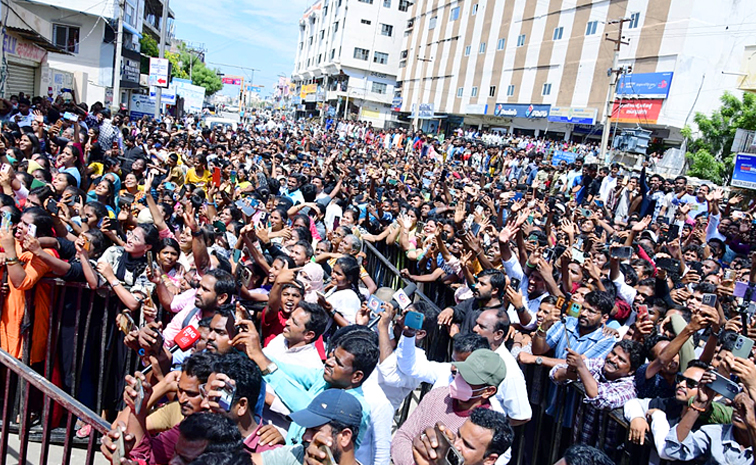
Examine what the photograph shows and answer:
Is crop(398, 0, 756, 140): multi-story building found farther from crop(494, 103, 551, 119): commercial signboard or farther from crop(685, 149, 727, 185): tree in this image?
crop(685, 149, 727, 185): tree

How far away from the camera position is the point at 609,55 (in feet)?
108

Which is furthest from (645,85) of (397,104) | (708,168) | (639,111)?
(397,104)

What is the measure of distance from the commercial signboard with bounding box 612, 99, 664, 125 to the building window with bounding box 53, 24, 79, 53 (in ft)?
90.8

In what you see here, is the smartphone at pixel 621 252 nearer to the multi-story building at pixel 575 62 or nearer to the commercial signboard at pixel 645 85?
the multi-story building at pixel 575 62

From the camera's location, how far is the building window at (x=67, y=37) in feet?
93.7

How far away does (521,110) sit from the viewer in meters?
39.3

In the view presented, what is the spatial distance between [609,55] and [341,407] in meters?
34.9

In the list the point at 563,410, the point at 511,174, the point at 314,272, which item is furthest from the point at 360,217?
the point at 511,174

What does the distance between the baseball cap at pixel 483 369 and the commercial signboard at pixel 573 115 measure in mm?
31573

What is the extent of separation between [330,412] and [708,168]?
85.0 feet

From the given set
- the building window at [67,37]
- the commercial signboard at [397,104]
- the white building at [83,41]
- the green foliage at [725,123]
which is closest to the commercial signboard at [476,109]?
the commercial signboard at [397,104]

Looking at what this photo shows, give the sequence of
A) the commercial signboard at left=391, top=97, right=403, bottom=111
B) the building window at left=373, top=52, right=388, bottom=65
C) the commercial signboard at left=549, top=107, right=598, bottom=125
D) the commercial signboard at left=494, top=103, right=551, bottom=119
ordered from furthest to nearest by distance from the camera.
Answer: the building window at left=373, top=52, right=388, bottom=65, the commercial signboard at left=391, top=97, right=403, bottom=111, the commercial signboard at left=494, top=103, right=551, bottom=119, the commercial signboard at left=549, top=107, right=598, bottom=125

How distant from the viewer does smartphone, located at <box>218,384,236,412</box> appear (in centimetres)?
269

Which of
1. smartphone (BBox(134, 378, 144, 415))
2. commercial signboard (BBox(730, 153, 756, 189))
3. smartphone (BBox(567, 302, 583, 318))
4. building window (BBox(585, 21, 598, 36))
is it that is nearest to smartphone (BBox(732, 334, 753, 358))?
smartphone (BBox(567, 302, 583, 318))
